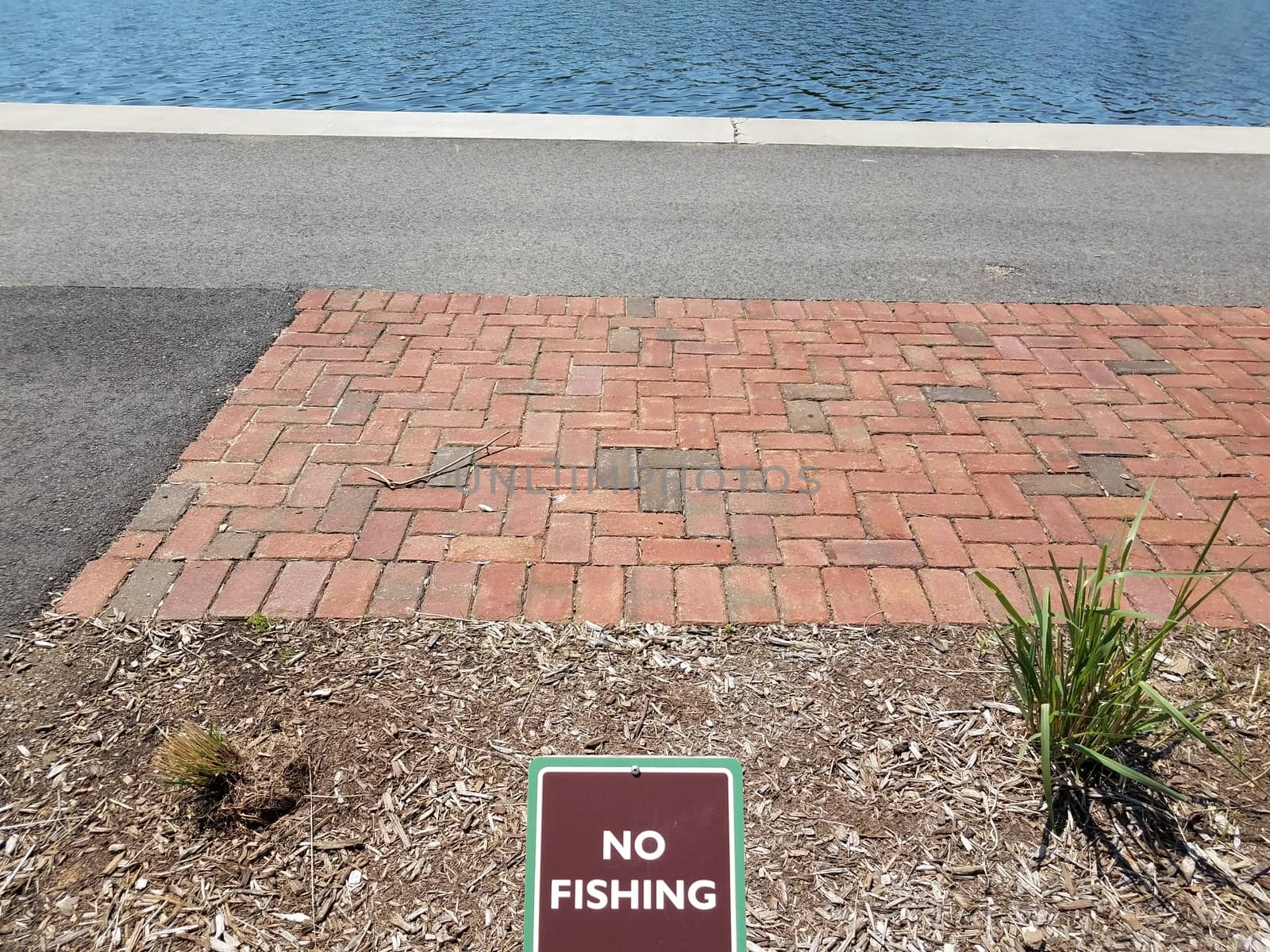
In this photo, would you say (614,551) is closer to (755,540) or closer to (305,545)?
(755,540)

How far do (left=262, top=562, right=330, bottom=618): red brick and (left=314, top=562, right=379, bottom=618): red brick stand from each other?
0.11ft

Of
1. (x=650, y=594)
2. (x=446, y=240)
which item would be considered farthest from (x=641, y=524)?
(x=446, y=240)

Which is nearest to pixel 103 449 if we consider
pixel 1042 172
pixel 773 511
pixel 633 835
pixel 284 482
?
pixel 284 482

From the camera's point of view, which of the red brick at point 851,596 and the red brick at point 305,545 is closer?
the red brick at point 851,596

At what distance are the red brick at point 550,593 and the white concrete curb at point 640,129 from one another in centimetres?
581

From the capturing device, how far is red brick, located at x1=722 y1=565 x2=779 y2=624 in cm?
317

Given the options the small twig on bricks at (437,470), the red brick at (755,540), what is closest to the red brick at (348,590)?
the small twig on bricks at (437,470)

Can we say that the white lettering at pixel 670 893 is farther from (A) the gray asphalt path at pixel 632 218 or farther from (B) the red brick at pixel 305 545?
(A) the gray asphalt path at pixel 632 218

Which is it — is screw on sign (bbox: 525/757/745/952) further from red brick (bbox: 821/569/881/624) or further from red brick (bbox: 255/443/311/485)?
red brick (bbox: 255/443/311/485)

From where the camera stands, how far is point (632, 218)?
21.5 ft

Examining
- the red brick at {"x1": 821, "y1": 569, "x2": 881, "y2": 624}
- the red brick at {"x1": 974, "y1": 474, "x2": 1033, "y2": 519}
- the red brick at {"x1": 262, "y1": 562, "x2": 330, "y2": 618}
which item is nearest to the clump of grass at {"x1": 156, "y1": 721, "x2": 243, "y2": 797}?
the red brick at {"x1": 262, "y1": 562, "x2": 330, "y2": 618}

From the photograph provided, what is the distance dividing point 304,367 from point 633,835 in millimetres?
3543

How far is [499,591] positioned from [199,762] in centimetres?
111

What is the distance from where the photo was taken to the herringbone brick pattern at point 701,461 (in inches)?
130
